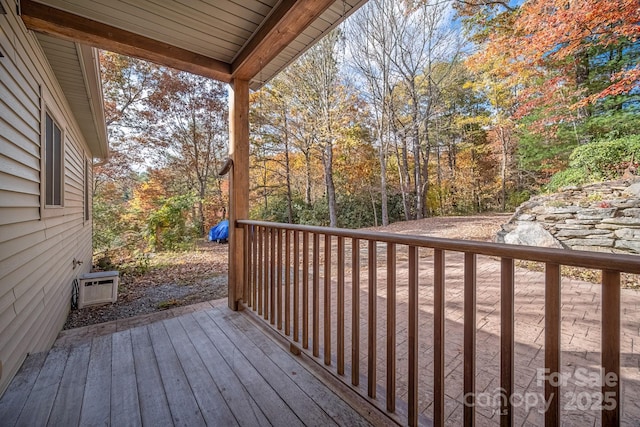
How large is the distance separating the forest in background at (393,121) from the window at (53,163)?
4300mm

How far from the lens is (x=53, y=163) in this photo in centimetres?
315

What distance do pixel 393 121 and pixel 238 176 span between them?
920cm

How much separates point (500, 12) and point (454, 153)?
750 centimetres

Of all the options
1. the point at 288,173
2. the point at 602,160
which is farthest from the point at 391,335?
the point at 288,173

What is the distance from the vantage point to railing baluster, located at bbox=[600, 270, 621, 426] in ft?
2.41

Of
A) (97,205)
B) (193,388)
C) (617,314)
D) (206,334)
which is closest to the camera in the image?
(617,314)

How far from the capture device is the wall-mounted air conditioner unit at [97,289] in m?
3.79

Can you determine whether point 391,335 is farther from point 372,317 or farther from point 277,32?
point 277,32

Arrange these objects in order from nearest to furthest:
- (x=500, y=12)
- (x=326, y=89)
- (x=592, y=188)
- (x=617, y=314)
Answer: (x=617, y=314) < (x=592, y=188) < (x=500, y=12) < (x=326, y=89)

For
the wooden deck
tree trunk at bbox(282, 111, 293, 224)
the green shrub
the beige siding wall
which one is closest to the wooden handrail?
the wooden deck

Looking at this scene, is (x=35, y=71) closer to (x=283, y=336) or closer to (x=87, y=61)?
(x=87, y=61)

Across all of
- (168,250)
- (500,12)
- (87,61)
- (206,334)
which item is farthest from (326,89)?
(206,334)

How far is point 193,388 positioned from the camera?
65.8 inches

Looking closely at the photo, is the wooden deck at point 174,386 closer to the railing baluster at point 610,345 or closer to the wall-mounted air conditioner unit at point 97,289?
the railing baluster at point 610,345
